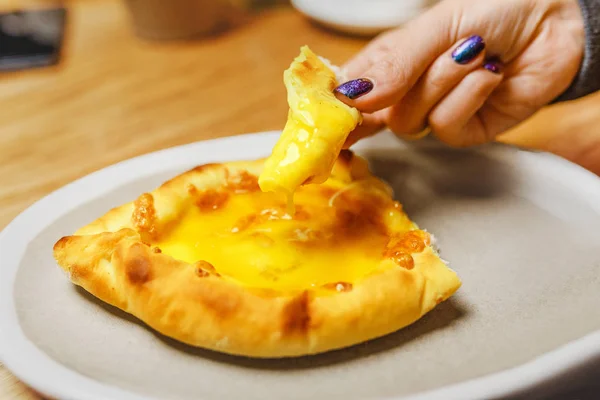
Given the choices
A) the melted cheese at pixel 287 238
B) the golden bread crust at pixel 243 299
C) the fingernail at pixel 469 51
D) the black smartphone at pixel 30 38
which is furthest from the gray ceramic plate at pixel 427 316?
the black smartphone at pixel 30 38

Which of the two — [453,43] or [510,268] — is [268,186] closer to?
[510,268]

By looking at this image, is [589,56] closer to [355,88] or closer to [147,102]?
[355,88]

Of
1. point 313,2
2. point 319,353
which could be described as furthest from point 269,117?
point 319,353

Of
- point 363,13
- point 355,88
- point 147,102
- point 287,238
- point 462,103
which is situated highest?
point 355,88

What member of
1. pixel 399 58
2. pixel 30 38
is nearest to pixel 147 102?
pixel 30 38

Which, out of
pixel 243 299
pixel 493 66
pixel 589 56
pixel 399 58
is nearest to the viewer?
pixel 243 299

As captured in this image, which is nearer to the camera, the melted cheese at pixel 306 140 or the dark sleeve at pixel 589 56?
the melted cheese at pixel 306 140

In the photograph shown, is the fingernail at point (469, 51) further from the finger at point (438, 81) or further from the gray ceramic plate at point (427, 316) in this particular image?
the gray ceramic plate at point (427, 316)
